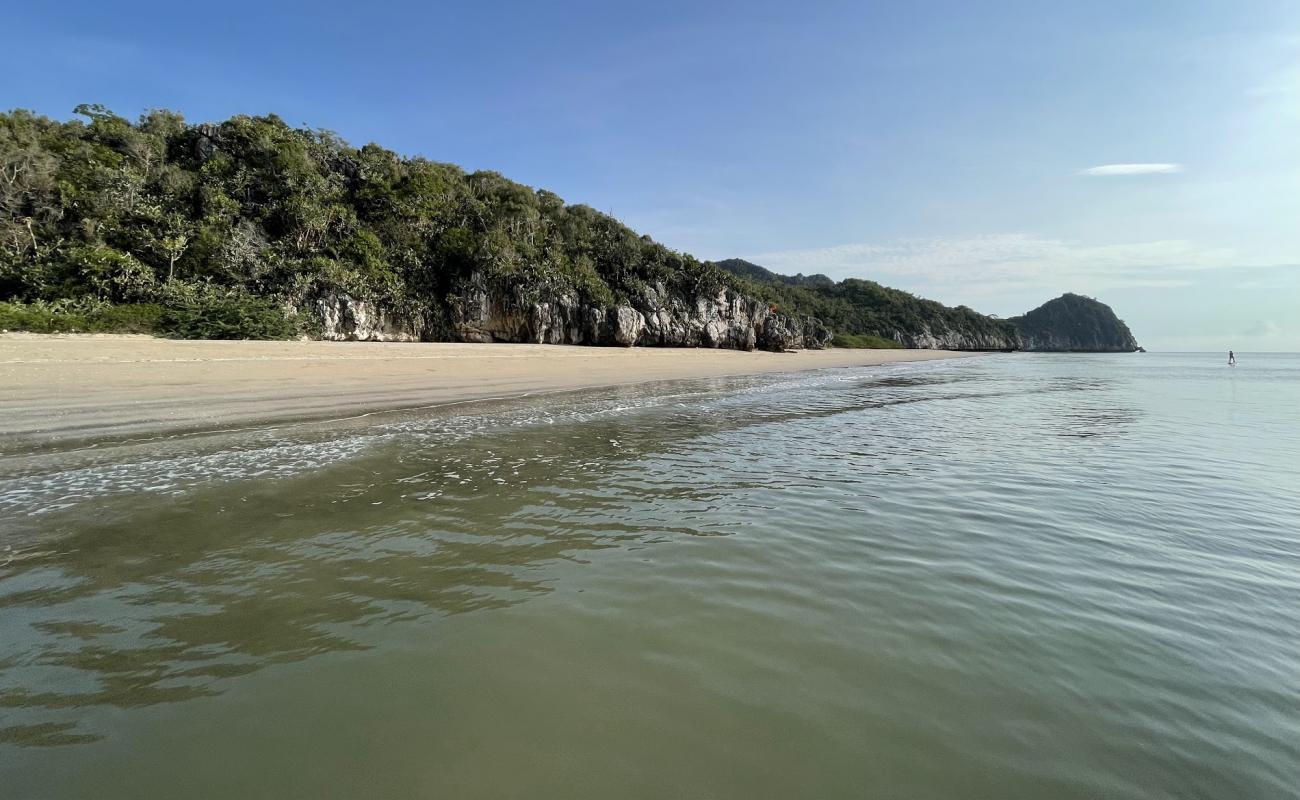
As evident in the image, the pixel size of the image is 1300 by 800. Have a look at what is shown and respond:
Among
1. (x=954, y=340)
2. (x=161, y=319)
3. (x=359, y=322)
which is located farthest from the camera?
(x=954, y=340)

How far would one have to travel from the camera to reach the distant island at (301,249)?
2689cm

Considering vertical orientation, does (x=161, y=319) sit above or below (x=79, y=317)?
above

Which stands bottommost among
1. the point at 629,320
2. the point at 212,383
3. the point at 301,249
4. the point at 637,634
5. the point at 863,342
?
the point at 637,634

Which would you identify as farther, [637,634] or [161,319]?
[161,319]

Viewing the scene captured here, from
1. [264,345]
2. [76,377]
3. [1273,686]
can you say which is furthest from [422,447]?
[264,345]

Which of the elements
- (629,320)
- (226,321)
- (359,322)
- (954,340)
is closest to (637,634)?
(226,321)

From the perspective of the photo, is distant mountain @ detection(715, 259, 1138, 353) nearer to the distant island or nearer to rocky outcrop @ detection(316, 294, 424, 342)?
the distant island

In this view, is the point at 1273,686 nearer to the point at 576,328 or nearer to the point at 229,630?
the point at 229,630

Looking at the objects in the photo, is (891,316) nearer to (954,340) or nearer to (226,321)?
(954,340)

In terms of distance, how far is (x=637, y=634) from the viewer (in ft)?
10.9

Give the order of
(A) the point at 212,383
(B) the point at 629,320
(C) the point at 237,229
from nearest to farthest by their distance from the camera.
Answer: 1. (A) the point at 212,383
2. (C) the point at 237,229
3. (B) the point at 629,320

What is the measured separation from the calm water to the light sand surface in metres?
3.42

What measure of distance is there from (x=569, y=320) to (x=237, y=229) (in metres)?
24.1

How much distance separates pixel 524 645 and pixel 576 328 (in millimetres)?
47393
